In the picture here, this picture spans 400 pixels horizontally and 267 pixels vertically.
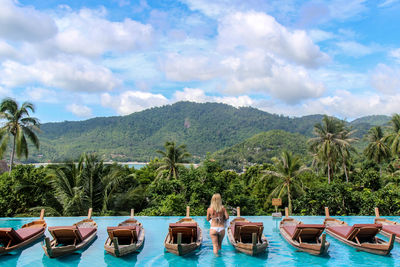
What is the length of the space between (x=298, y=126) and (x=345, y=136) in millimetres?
116745

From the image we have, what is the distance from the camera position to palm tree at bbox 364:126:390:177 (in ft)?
108

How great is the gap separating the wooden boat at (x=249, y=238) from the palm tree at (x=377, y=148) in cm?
3029

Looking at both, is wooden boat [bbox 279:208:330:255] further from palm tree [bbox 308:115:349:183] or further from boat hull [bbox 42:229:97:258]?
palm tree [bbox 308:115:349:183]

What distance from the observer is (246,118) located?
467 feet

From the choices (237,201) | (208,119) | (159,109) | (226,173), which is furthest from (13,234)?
(159,109)

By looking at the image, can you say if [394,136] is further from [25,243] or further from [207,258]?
[25,243]

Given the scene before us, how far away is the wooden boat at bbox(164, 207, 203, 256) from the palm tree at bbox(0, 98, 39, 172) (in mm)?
14523

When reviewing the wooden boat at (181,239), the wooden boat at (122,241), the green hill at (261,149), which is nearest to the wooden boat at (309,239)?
the wooden boat at (181,239)

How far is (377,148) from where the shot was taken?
33.0 m

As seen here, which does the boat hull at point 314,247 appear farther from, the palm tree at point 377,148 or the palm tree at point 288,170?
the palm tree at point 377,148

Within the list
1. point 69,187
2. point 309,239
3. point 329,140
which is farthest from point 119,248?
point 329,140

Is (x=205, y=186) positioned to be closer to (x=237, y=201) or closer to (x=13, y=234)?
(x=237, y=201)

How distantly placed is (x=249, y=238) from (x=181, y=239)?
162 centimetres

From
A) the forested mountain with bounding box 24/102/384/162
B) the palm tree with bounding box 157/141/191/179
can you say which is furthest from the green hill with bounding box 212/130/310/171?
the palm tree with bounding box 157/141/191/179
